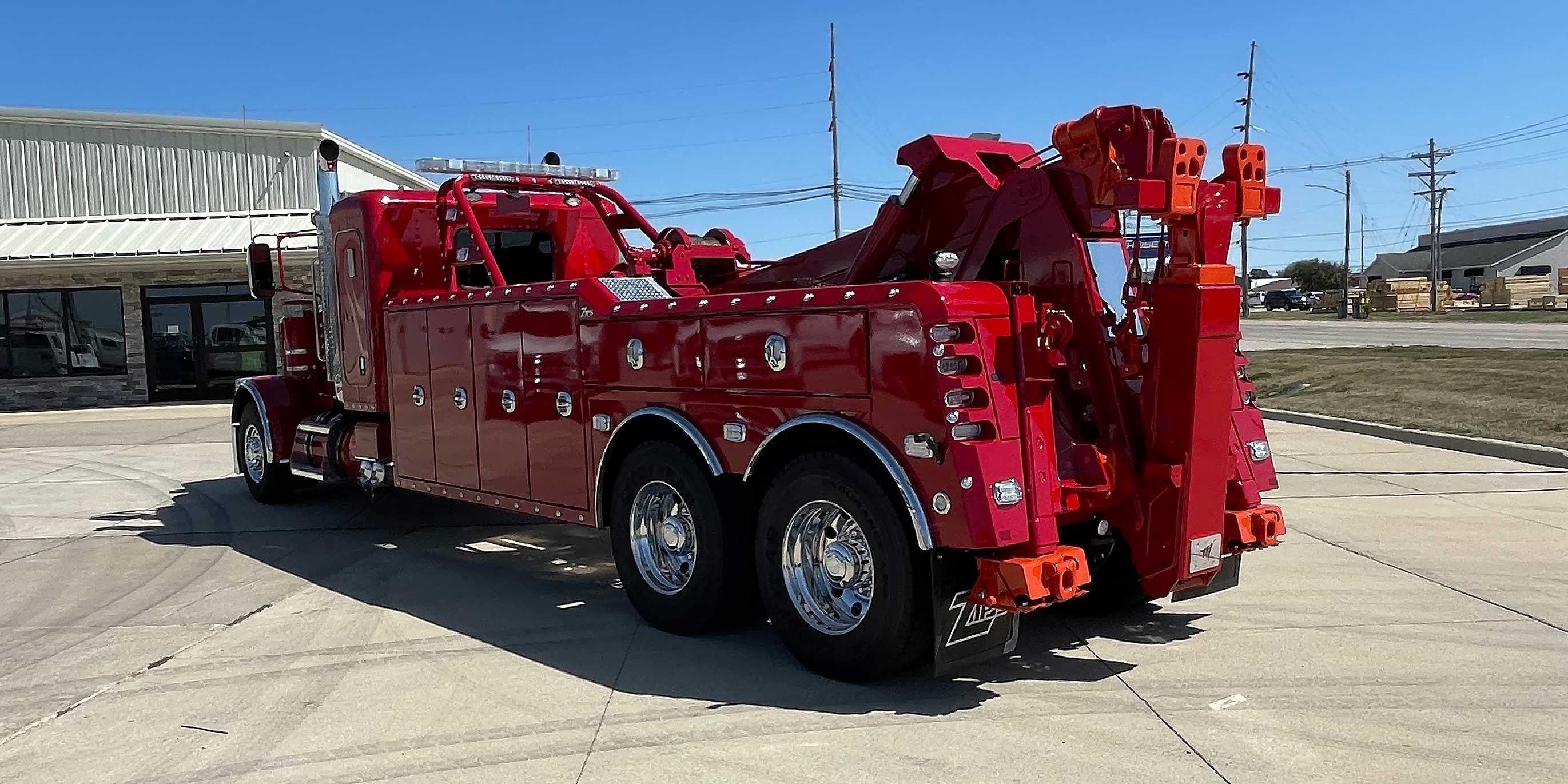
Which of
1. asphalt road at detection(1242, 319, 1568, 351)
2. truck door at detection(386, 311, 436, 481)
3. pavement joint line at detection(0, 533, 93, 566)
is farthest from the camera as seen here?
asphalt road at detection(1242, 319, 1568, 351)

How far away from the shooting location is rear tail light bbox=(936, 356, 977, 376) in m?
4.57

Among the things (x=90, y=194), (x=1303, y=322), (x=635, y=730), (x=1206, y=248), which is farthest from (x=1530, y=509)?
(x=1303, y=322)

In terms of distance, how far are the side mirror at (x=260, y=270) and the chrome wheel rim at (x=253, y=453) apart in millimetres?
1312

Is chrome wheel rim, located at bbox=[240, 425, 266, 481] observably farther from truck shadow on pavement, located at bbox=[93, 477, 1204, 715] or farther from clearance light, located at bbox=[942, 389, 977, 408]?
clearance light, located at bbox=[942, 389, 977, 408]

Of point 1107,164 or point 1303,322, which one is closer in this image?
point 1107,164

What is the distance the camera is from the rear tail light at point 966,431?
4551 mm

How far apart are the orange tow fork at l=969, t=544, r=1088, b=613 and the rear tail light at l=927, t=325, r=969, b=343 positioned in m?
0.91

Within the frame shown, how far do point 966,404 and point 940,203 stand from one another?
65.9 inches

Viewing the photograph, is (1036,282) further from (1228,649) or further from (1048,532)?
(1228,649)

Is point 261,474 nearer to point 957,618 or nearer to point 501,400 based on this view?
point 501,400

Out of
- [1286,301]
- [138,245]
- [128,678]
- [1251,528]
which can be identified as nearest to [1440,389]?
[1251,528]

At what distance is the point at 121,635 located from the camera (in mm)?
6523

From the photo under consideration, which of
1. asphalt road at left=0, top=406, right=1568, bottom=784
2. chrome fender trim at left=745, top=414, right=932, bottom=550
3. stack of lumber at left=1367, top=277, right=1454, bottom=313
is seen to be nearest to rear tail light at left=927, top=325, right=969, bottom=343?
chrome fender trim at left=745, top=414, right=932, bottom=550

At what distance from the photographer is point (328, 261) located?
936cm
